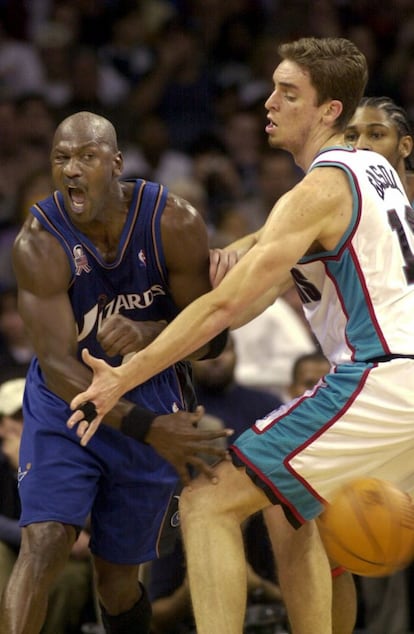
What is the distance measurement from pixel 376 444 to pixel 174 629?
8.61 feet

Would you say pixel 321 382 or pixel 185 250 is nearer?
pixel 321 382

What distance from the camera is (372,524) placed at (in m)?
4.53

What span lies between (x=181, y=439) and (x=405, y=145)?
5.75ft

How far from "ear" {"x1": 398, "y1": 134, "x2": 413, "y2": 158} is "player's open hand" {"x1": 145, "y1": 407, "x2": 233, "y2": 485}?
5.19 ft

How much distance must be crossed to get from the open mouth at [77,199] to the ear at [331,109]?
98 centimetres

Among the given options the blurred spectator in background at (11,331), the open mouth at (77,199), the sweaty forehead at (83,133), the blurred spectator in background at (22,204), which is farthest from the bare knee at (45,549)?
the blurred spectator in background at (22,204)

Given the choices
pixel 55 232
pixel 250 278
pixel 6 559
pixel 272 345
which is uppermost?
pixel 250 278

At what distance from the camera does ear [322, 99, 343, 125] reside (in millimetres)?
4859

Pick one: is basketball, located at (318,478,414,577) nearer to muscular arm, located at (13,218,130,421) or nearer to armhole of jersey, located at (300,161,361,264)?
armhole of jersey, located at (300,161,361,264)

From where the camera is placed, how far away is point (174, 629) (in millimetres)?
6789

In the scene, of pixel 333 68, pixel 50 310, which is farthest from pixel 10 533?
pixel 333 68

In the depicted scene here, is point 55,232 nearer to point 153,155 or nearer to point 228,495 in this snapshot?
point 228,495

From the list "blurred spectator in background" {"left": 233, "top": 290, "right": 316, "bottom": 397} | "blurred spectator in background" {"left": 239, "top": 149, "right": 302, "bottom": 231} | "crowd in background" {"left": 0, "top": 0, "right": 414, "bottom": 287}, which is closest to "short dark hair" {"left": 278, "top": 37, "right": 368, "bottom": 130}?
"blurred spectator in background" {"left": 233, "top": 290, "right": 316, "bottom": 397}

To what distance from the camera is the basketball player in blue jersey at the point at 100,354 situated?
4941 mm
